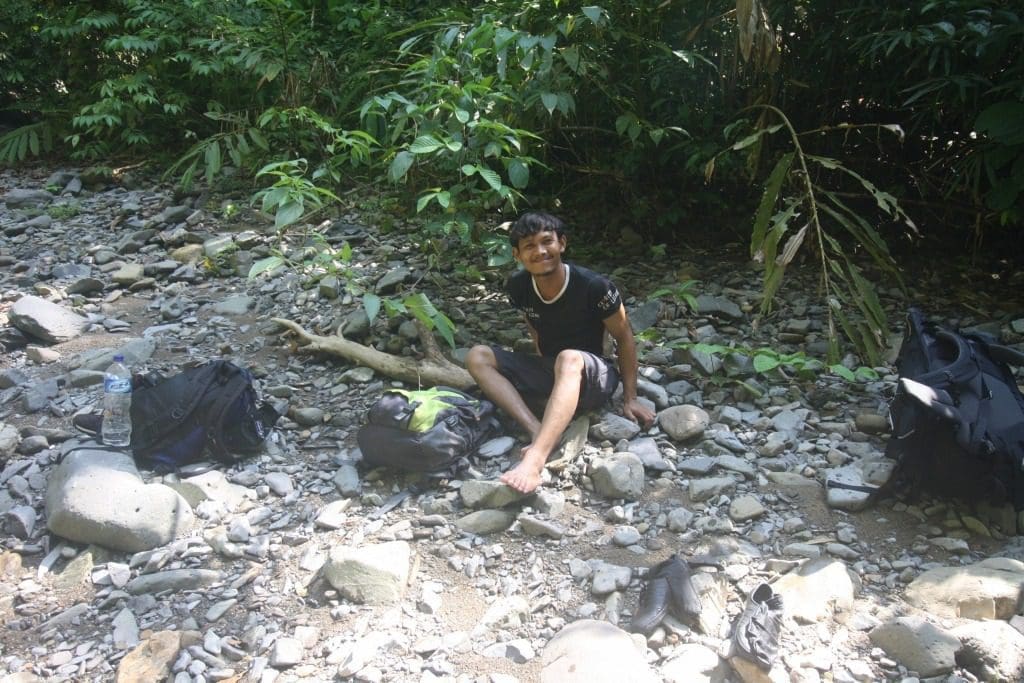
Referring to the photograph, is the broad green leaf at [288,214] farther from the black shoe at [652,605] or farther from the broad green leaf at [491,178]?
the black shoe at [652,605]

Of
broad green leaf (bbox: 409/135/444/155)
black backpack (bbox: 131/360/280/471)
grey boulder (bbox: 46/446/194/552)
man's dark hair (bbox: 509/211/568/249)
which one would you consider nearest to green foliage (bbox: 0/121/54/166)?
black backpack (bbox: 131/360/280/471)

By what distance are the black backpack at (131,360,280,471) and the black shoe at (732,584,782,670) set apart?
209cm

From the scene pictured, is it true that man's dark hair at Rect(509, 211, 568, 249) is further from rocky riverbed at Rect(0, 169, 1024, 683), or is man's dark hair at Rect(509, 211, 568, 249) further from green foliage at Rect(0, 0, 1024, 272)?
rocky riverbed at Rect(0, 169, 1024, 683)

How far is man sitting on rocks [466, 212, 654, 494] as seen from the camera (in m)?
3.44

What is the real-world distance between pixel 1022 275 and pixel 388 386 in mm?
3643

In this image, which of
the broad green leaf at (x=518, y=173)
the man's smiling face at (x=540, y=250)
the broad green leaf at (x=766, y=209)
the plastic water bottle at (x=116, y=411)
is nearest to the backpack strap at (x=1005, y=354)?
the broad green leaf at (x=766, y=209)

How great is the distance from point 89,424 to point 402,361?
4.59 ft

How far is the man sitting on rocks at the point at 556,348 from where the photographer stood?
3.44 meters

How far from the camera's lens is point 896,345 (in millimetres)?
4168

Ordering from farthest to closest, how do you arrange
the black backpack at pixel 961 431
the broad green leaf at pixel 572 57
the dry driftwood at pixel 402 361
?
the broad green leaf at pixel 572 57 < the dry driftwood at pixel 402 361 < the black backpack at pixel 961 431

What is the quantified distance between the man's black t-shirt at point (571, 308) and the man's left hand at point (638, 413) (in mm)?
306

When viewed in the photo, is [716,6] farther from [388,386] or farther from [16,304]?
[16,304]

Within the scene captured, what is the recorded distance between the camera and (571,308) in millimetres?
3658

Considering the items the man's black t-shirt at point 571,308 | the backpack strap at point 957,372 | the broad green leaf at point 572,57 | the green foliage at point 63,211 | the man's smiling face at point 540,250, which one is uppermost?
the broad green leaf at point 572,57
